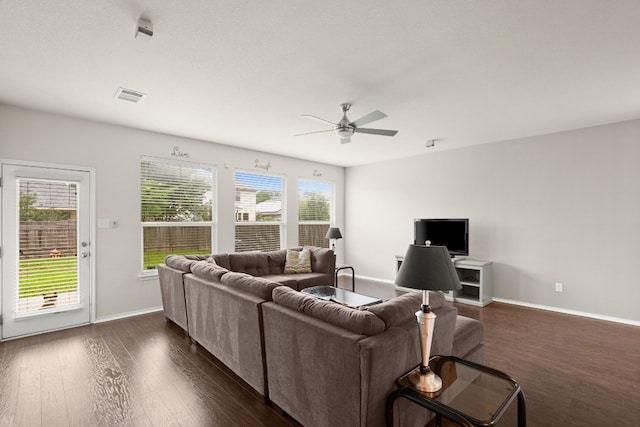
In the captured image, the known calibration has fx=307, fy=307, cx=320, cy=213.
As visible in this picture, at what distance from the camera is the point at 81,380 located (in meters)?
2.68

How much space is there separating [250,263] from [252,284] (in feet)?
8.52

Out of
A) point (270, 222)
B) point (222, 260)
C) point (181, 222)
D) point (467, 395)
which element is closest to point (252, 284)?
point (467, 395)

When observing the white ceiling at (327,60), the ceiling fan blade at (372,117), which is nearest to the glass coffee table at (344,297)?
the ceiling fan blade at (372,117)

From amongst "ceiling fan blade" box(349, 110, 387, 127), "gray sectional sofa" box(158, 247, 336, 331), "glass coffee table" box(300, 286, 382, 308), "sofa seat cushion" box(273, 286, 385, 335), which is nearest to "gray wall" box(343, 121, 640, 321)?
"gray sectional sofa" box(158, 247, 336, 331)

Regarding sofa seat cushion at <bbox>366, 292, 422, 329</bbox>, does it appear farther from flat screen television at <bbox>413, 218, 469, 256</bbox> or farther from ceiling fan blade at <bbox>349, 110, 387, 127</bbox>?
flat screen television at <bbox>413, 218, 469, 256</bbox>

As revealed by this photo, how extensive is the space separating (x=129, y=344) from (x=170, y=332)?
1.56ft

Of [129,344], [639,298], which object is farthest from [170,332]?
[639,298]

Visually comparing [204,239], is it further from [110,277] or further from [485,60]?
[485,60]

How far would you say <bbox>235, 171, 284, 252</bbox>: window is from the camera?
5.88 m

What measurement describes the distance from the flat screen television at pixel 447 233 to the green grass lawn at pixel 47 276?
5.45m

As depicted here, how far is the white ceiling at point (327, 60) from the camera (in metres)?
2.02

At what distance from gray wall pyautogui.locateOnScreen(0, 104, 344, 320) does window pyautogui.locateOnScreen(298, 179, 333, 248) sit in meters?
2.44

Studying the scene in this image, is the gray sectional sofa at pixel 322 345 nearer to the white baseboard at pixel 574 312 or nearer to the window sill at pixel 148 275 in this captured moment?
the window sill at pixel 148 275

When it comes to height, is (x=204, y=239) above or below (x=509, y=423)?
above
